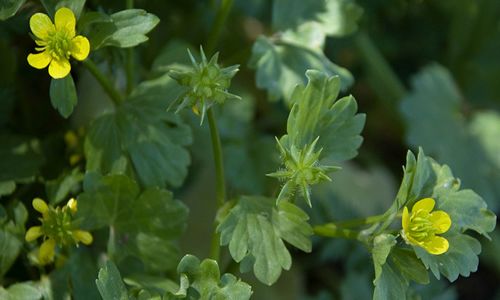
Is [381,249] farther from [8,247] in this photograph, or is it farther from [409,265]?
[8,247]

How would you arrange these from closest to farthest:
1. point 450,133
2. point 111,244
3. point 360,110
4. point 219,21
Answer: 1. point 111,244
2. point 219,21
3. point 450,133
4. point 360,110

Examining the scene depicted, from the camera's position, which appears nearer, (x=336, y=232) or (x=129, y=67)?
(x=336, y=232)

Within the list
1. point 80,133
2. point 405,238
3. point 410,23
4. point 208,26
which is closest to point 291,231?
point 405,238

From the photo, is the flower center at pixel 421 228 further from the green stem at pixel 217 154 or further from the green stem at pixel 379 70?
the green stem at pixel 379 70

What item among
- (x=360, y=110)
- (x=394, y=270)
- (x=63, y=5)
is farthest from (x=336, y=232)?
(x=360, y=110)

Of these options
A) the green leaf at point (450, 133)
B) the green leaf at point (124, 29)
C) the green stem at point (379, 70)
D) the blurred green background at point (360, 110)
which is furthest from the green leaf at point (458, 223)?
the green stem at point (379, 70)
